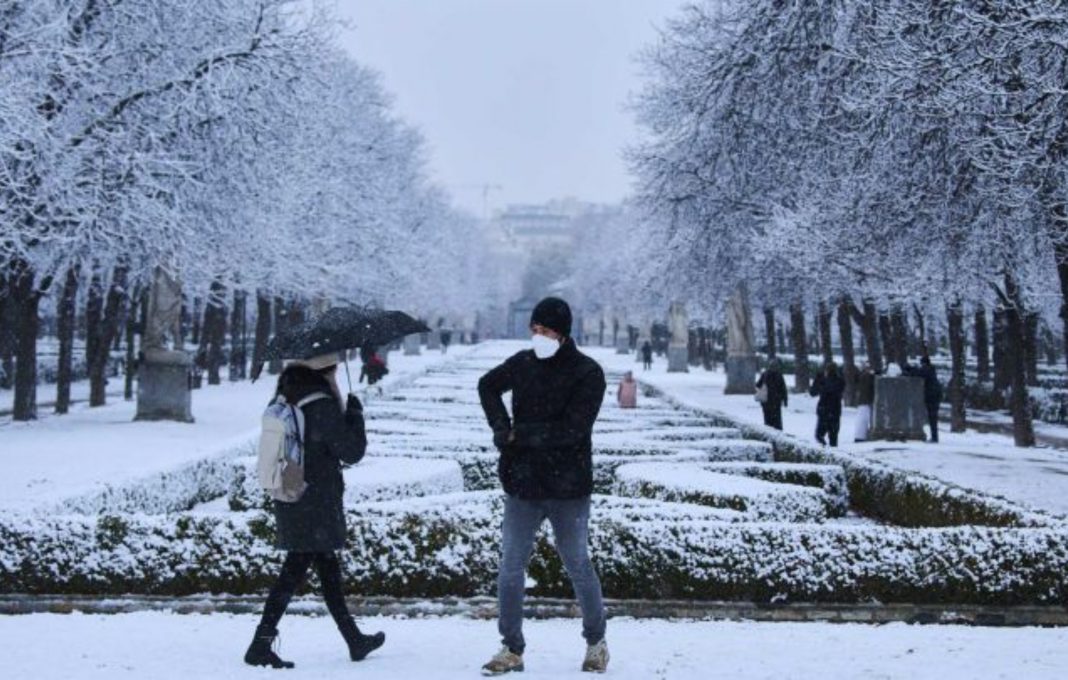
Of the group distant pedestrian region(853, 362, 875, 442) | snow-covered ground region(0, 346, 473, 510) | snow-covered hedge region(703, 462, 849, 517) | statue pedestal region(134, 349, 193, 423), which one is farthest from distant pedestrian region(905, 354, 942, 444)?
statue pedestal region(134, 349, 193, 423)

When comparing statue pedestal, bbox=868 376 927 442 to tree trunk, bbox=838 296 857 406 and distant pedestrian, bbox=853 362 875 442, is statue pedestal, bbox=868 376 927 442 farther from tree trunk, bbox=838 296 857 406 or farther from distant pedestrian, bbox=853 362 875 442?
tree trunk, bbox=838 296 857 406

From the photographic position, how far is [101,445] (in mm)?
17641

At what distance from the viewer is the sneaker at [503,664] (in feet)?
20.1

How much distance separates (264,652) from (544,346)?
6.48ft

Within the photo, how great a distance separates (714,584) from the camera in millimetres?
8203

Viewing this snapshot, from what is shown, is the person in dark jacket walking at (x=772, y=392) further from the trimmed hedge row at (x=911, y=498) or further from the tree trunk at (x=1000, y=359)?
the tree trunk at (x=1000, y=359)

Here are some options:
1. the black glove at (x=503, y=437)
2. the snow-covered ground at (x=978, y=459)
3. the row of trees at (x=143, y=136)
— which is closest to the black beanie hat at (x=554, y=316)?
the black glove at (x=503, y=437)

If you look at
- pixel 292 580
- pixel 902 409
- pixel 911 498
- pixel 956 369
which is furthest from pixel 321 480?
pixel 956 369

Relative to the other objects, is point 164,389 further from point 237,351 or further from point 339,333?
point 237,351

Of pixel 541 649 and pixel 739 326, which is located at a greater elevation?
pixel 739 326

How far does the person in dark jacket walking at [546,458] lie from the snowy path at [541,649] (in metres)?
0.36

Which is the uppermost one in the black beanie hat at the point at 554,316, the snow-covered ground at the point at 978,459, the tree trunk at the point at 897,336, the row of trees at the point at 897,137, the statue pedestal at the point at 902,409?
the row of trees at the point at 897,137

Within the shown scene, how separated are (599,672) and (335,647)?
58.2 inches

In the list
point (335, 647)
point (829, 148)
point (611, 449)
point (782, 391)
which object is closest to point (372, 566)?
point (335, 647)
